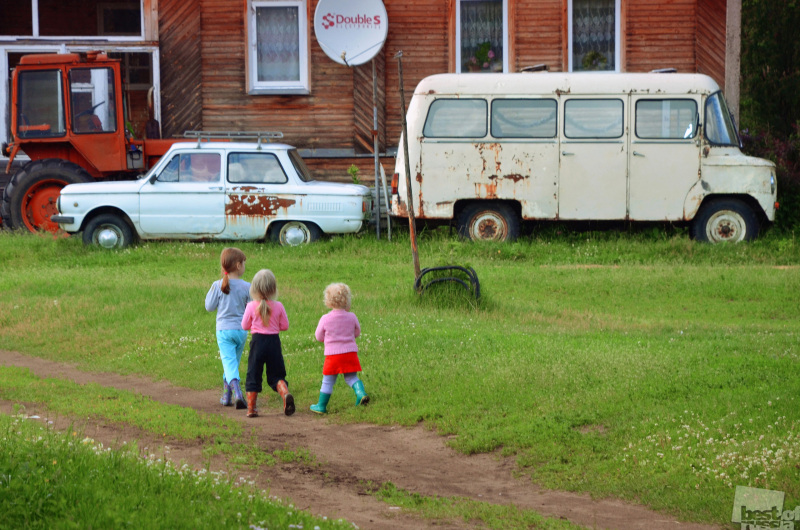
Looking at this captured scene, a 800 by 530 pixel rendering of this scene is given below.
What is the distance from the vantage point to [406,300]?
12.7 meters

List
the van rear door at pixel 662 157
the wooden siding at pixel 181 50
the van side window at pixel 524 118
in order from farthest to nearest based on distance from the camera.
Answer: the wooden siding at pixel 181 50 < the van side window at pixel 524 118 < the van rear door at pixel 662 157

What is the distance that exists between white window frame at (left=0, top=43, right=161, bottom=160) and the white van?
612 cm

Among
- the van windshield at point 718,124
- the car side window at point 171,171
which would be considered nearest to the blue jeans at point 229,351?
the car side window at point 171,171

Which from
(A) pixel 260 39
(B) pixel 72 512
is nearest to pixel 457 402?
(B) pixel 72 512

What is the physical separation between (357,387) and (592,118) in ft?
33.1

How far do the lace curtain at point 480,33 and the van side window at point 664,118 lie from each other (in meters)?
4.65

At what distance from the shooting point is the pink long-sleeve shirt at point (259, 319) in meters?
8.23

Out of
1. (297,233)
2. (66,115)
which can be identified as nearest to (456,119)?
(297,233)

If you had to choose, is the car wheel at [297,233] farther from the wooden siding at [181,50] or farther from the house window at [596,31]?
the house window at [596,31]

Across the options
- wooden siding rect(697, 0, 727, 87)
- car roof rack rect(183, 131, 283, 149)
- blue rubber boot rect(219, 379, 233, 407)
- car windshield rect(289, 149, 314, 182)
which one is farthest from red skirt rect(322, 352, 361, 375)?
wooden siding rect(697, 0, 727, 87)

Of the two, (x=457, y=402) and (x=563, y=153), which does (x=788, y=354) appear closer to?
(x=457, y=402)

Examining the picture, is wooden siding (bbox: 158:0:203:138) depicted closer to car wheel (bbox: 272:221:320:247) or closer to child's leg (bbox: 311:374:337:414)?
car wheel (bbox: 272:221:320:247)

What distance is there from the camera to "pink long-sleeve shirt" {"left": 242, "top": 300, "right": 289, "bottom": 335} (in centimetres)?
823

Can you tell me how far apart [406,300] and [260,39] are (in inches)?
396
